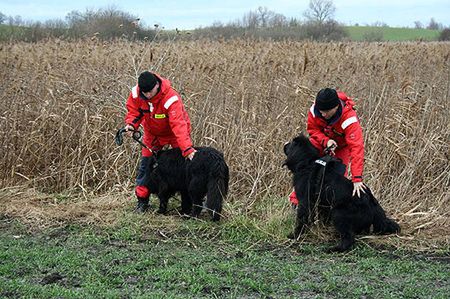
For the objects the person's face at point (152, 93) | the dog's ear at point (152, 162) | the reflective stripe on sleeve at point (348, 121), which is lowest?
the dog's ear at point (152, 162)

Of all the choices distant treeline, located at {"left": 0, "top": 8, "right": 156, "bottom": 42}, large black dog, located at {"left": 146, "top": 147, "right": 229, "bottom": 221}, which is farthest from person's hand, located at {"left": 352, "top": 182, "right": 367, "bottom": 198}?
distant treeline, located at {"left": 0, "top": 8, "right": 156, "bottom": 42}

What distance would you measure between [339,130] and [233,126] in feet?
7.92

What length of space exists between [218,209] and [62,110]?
11.2 feet

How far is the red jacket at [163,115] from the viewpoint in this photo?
653 centimetres

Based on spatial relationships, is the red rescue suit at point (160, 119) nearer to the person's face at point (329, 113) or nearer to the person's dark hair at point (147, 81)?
the person's dark hair at point (147, 81)

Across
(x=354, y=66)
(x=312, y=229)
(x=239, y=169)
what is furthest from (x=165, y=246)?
(x=354, y=66)

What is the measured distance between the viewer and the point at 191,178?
6621 millimetres

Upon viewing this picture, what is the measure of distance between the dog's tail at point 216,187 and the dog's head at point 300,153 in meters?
0.88

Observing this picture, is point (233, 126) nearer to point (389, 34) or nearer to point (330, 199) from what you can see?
point (330, 199)

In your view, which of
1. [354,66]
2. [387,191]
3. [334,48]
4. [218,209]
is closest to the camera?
[218,209]

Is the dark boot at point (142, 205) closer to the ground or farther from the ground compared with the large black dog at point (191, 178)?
closer to the ground

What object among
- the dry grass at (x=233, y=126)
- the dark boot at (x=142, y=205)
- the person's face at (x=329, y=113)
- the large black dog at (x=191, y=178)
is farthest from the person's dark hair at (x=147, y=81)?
the person's face at (x=329, y=113)

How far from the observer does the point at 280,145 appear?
793 cm

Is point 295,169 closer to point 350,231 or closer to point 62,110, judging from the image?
point 350,231
